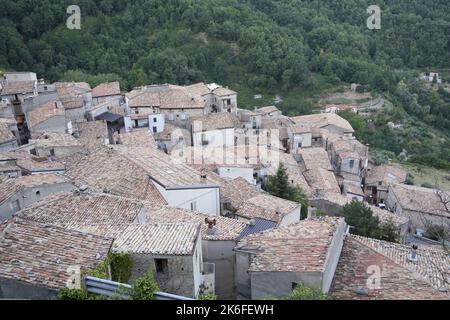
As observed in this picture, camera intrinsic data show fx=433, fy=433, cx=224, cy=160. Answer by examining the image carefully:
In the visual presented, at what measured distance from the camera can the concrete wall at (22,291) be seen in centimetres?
828

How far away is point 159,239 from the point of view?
38.3ft

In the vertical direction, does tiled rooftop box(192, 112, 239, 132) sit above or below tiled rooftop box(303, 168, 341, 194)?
above

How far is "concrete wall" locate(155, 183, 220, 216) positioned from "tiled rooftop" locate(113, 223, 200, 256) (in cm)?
684

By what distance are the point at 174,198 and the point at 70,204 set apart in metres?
5.45

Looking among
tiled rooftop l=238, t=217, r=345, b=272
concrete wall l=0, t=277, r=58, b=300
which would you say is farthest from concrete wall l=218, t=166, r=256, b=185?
concrete wall l=0, t=277, r=58, b=300

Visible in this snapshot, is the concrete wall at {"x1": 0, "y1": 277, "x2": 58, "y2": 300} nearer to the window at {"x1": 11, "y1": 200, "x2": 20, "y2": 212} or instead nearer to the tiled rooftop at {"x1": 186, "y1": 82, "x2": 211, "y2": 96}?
the window at {"x1": 11, "y1": 200, "x2": 20, "y2": 212}

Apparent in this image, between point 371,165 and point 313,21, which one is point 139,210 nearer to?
point 371,165

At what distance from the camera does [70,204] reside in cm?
1565

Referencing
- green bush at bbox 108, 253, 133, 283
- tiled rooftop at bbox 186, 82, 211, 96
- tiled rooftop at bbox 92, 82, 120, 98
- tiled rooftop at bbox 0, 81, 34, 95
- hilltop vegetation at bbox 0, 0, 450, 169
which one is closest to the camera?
green bush at bbox 108, 253, 133, 283

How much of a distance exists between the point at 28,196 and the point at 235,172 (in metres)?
14.3

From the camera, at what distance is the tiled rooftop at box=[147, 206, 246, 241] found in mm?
14859

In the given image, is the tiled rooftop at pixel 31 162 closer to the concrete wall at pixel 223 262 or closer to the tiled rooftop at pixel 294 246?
the concrete wall at pixel 223 262

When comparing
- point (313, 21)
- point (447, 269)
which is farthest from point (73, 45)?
point (447, 269)

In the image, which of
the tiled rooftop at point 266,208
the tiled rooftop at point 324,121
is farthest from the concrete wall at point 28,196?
the tiled rooftop at point 324,121
